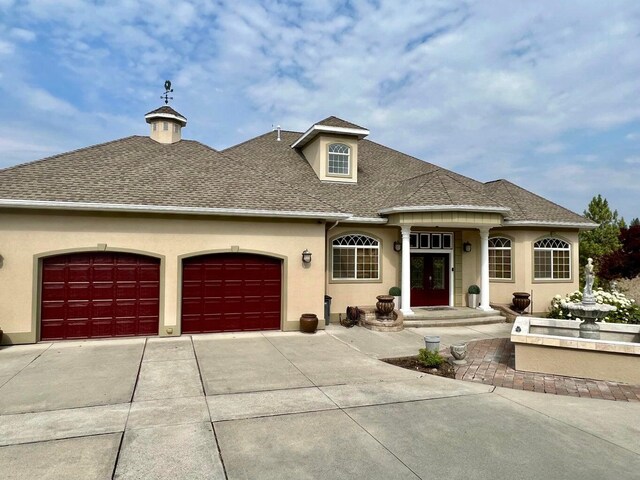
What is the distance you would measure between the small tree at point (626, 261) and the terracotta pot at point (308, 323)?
68.8ft

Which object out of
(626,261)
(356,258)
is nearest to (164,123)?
(356,258)

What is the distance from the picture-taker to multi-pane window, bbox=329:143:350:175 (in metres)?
16.8

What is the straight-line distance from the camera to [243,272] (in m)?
12.3

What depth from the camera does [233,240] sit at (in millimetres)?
12000

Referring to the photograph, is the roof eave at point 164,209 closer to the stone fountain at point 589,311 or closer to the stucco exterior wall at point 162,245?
the stucco exterior wall at point 162,245

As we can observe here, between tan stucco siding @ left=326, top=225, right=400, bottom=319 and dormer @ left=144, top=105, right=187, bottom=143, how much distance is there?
23.9 ft

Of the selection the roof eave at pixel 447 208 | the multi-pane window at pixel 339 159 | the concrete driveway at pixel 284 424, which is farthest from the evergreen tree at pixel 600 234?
the concrete driveway at pixel 284 424

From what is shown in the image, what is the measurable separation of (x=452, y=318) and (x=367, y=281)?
131 inches

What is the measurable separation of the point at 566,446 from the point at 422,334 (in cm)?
740

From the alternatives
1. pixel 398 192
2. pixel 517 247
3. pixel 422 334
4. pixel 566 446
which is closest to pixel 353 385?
pixel 566 446

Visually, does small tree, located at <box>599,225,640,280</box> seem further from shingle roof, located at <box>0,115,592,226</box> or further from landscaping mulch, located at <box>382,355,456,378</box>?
landscaping mulch, located at <box>382,355,456,378</box>

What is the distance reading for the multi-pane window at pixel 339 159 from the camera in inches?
661

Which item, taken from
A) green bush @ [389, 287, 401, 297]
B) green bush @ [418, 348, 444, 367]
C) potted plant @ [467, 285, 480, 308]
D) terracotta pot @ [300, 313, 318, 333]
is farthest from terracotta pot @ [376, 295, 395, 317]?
potted plant @ [467, 285, 480, 308]

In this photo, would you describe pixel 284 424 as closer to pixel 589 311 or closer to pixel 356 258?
pixel 589 311
